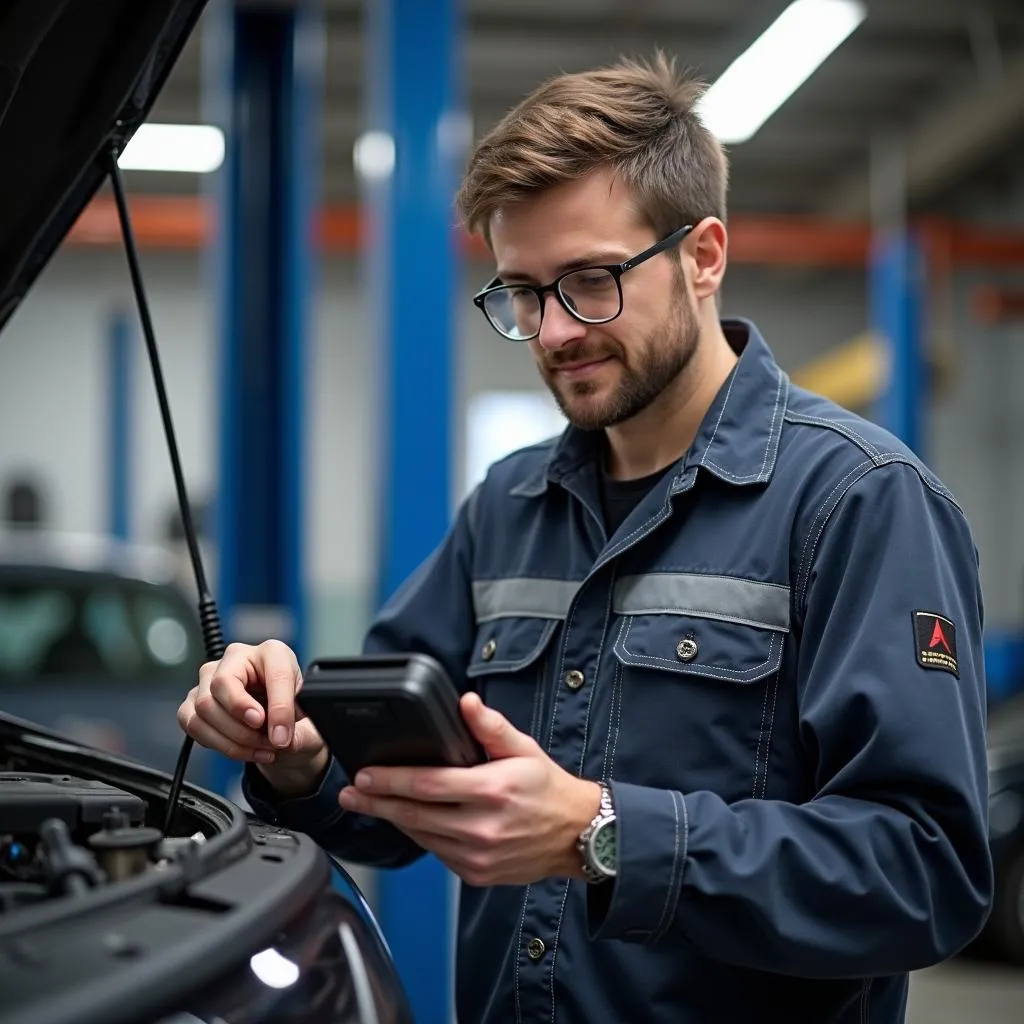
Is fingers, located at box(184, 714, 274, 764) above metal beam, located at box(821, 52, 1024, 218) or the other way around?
the other way around

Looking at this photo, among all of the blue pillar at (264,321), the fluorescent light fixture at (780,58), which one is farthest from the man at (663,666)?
the fluorescent light fixture at (780,58)

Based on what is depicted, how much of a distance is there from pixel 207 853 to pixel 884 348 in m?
7.81

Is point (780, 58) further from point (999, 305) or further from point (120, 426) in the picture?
point (120, 426)

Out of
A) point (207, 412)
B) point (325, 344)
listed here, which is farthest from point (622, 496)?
point (325, 344)

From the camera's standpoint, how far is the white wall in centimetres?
1216

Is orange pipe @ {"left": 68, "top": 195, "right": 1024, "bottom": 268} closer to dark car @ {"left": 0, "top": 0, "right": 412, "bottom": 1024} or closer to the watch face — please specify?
dark car @ {"left": 0, "top": 0, "right": 412, "bottom": 1024}

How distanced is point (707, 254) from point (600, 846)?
2.53ft

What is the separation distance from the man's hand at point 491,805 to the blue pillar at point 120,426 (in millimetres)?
10444

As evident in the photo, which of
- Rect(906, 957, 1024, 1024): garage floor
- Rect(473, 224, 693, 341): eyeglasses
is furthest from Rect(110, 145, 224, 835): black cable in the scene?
Rect(906, 957, 1024, 1024): garage floor

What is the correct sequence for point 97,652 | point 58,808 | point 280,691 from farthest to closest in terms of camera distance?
point 97,652
point 280,691
point 58,808

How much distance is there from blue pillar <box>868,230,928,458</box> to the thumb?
23.3 ft

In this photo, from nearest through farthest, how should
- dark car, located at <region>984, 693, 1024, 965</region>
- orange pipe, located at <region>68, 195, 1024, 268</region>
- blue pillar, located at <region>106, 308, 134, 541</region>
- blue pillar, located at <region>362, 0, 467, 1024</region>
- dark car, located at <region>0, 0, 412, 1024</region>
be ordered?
dark car, located at <region>0, 0, 412, 1024</region>, blue pillar, located at <region>362, 0, 467, 1024</region>, dark car, located at <region>984, 693, 1024, 965</region>, orange pipe, located at <region>68, 195, 1024, 268</region>, blue pillar, located at <region>106, 308, 134, 541</region>

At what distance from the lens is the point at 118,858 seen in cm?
103

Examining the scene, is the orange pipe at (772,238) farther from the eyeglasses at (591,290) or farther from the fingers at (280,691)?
the fingers at (280,691)
